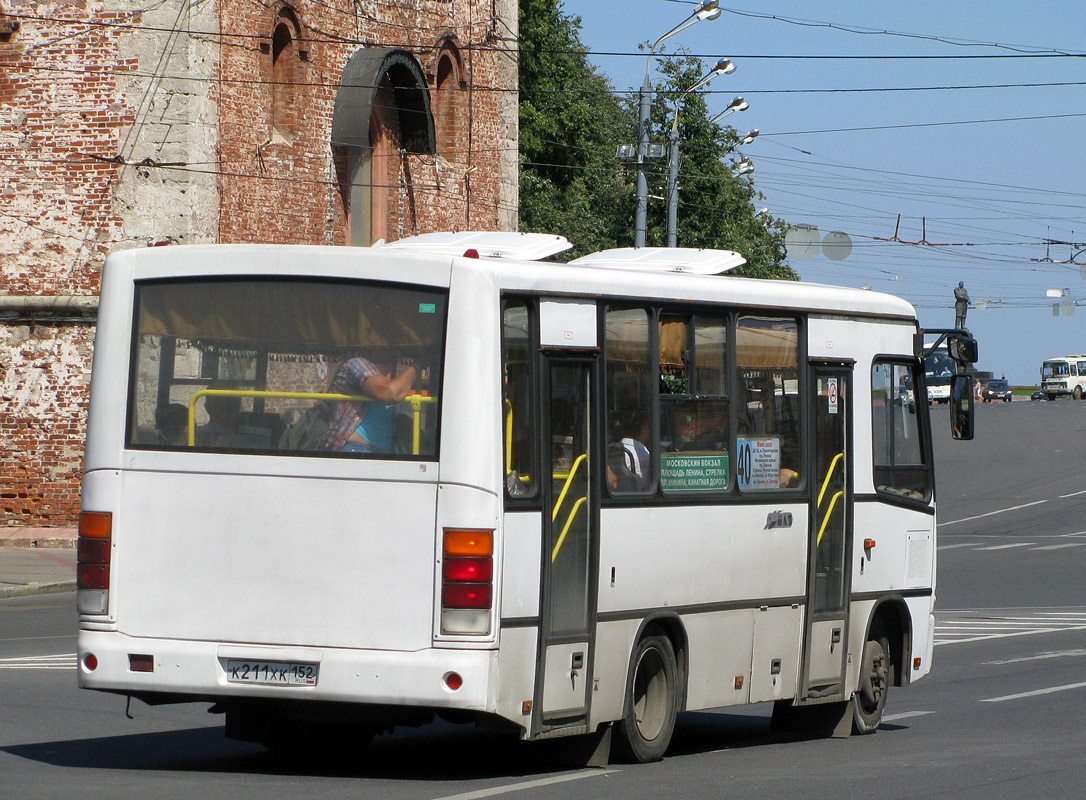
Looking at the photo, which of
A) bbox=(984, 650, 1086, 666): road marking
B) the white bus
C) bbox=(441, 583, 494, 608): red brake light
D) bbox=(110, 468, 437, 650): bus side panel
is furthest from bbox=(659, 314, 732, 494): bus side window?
bbox=(984, 650, 1086, 666): road marking

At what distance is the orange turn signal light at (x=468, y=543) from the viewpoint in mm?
8227

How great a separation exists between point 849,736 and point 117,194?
18.2 m

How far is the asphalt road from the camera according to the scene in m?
8.62

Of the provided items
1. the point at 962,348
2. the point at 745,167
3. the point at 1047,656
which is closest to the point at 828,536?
the point at 962,348

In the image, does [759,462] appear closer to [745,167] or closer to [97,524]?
[97,524]

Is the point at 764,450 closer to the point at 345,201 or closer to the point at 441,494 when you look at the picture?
the point at 441,494

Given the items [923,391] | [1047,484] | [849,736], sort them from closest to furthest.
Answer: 1. [849,736]
2. [923,391]
3. [1047,484]

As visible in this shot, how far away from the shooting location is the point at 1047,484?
4812 centimetres

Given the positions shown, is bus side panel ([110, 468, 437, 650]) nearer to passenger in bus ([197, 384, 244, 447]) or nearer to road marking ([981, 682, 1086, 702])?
passenger in bus ([197, 384, 244, 447])

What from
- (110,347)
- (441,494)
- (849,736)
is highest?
(110,347)

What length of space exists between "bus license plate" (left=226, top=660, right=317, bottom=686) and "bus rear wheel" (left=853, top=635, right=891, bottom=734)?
4427 mm

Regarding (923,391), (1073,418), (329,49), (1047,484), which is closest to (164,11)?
(329,49)

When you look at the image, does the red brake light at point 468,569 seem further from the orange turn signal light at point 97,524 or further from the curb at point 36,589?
the curb at point 36,589

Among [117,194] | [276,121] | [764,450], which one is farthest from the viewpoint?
[276,121]
